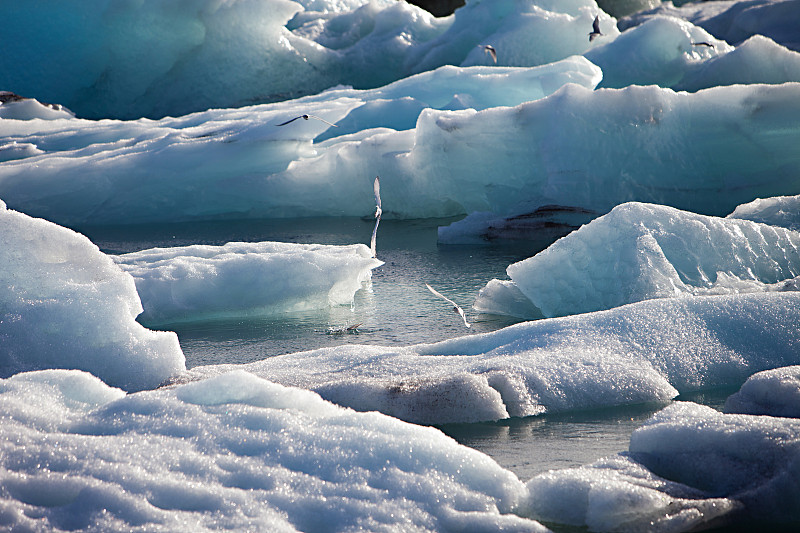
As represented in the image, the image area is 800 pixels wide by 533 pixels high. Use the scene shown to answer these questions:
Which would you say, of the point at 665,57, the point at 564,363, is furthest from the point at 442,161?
the point at 665,57

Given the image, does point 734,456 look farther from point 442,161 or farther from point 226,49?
point 226,49

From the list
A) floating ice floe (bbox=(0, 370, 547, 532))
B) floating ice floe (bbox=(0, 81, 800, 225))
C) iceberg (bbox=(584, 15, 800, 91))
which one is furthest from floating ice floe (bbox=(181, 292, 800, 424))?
iceberg (bbox=(584, 15, 800, 91))

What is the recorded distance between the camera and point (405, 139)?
710 centimetres

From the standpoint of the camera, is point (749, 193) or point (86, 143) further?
point (86, 143)

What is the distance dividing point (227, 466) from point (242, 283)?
→ 2400 millimetres

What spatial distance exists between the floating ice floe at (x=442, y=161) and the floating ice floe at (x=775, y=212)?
1316 mm

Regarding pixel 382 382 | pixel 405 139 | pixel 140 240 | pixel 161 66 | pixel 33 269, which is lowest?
pixel 382 382

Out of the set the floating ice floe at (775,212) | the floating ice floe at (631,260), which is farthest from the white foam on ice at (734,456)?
the floating ice floe at (775,212)

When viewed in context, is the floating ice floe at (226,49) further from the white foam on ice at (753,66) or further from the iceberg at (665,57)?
the white foam on ice at (753,66)

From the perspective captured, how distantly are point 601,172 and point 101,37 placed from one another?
25.6 ft

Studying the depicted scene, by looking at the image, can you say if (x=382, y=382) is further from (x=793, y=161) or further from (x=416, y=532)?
(x=793, y=161)

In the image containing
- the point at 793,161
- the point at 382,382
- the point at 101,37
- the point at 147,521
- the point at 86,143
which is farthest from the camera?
the point at 101,37

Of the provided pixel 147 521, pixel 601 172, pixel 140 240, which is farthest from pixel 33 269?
pixel 601 172

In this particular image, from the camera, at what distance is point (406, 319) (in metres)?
3.85
